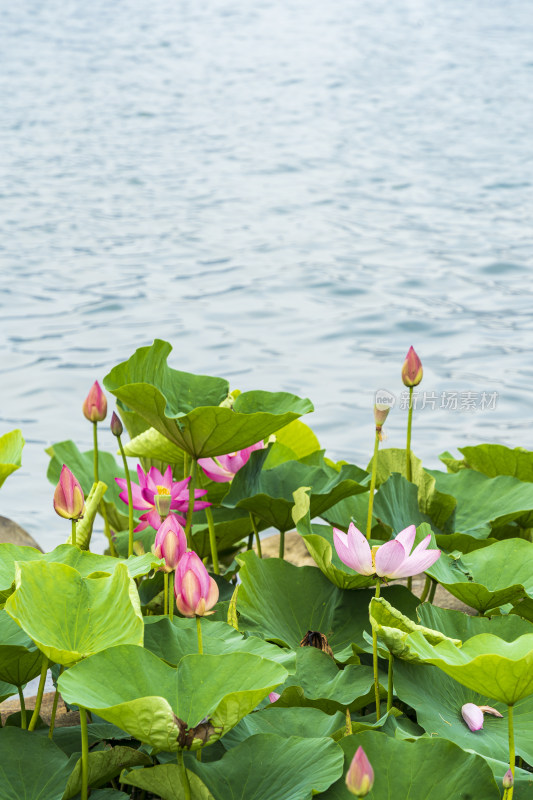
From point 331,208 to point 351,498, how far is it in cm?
467

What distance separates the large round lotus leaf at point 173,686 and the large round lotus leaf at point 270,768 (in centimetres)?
5

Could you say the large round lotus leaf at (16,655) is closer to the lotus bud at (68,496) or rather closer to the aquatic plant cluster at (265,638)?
the aquatic plant cluster at (265,638)

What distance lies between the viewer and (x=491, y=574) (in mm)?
960

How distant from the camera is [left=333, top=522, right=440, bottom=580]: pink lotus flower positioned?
808mm

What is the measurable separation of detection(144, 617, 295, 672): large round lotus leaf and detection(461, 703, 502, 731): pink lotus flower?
157 mm

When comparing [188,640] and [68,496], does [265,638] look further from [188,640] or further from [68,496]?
[68,496]

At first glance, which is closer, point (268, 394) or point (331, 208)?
point (268, 394)

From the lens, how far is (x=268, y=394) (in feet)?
3.84

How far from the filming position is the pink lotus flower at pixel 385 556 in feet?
2.65

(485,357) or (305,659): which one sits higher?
(305,659)

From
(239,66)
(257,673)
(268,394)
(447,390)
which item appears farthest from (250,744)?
(239,66)

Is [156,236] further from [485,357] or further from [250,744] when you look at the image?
[250,744]

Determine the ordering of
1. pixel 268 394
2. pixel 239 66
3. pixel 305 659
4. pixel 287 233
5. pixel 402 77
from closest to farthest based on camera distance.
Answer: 1. pixel 305 659
2. pixel 268 394
3. pixel 287 233
4. pixel 402 77
5. pixel 239 66

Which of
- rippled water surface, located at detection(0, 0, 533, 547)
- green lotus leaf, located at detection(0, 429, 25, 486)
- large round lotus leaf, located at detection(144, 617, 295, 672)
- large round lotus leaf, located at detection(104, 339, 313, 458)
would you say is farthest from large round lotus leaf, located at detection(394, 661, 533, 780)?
rippled water surface, located at detection(0, 0, 533, 547)
